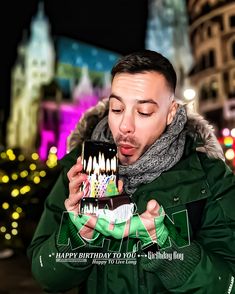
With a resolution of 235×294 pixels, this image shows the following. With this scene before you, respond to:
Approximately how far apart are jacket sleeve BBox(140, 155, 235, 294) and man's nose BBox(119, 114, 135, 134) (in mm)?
416

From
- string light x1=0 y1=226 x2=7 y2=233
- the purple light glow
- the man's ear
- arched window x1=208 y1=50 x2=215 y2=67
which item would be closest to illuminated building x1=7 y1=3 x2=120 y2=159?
the purple light glow

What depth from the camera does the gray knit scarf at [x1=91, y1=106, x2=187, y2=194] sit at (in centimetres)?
164

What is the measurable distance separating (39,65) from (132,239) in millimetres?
60797

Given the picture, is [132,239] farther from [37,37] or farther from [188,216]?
[37,37]

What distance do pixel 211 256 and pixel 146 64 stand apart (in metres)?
0.83

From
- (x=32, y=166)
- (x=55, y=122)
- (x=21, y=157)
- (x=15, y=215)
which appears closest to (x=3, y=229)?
(x=15, y=215)

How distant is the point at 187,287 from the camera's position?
59.9 inches

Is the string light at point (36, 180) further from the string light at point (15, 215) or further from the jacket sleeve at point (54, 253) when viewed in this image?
the jacket sleeve at point (54, 253)

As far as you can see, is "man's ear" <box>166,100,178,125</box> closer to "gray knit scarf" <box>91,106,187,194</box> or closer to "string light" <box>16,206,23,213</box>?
"gray knit scarf" <box>91,106,187,194</box>

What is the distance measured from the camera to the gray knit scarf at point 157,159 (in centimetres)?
164

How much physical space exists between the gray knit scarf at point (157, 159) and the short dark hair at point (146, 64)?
197 mm

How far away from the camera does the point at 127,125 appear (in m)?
1.63

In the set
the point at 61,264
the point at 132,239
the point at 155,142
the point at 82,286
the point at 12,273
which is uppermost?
the point at 155,142

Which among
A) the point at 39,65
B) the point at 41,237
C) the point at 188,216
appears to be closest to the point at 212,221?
the point at 188,216
